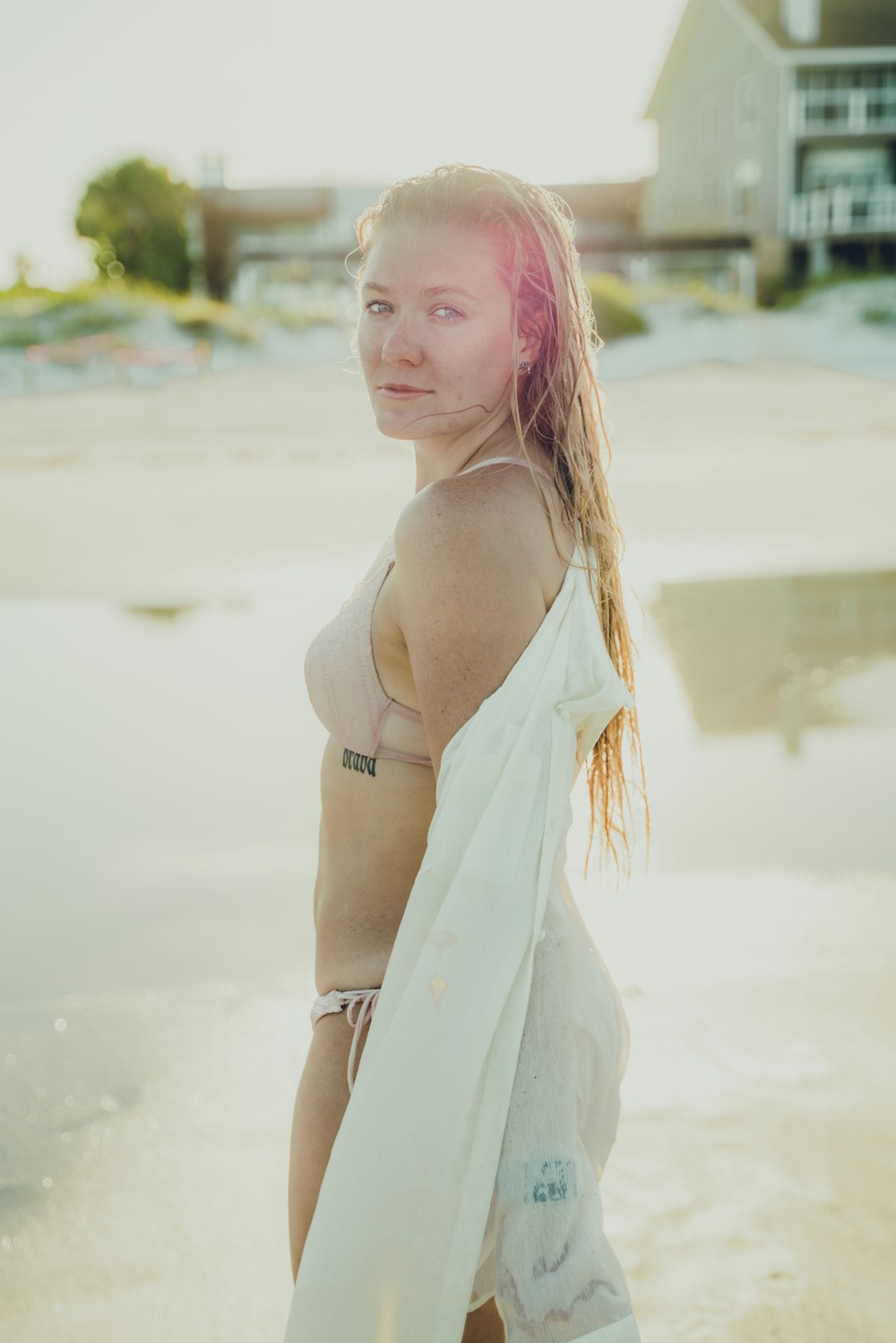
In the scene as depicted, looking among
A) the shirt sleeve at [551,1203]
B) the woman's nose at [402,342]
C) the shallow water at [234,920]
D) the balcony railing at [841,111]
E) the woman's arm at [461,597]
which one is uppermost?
the balcony railing at [841,111]

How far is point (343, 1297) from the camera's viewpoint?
1.54 metres

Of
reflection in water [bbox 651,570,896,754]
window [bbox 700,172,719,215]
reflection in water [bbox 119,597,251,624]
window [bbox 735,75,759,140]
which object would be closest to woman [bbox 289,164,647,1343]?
reflection in water [bbox 651,570,896,754]

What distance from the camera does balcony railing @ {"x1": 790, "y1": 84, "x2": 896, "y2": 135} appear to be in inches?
1328

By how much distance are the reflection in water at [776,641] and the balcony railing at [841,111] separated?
29.1 metres

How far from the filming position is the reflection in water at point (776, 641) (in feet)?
19.1

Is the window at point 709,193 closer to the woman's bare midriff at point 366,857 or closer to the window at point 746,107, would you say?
the window at point 746,107

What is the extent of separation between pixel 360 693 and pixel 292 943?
2.13m

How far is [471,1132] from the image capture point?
1.53m

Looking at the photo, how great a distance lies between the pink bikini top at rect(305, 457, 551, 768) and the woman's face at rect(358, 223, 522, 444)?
3.8 inches

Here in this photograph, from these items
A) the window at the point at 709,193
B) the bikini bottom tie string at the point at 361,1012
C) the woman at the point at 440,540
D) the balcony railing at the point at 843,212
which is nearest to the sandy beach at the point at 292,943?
the woman at the point at 440,540

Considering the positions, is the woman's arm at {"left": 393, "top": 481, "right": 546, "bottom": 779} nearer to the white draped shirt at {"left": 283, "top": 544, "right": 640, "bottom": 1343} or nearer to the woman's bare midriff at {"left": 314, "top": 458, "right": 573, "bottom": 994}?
the white draped shirt at {"left": 283, "top": 544, "right": 640, "bottom": 1343}

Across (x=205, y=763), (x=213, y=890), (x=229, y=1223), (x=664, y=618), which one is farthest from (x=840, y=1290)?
(x=664, y=618)

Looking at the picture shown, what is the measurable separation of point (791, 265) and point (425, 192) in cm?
3419

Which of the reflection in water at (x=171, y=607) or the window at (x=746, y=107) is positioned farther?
the window at (x=746, y=107)
